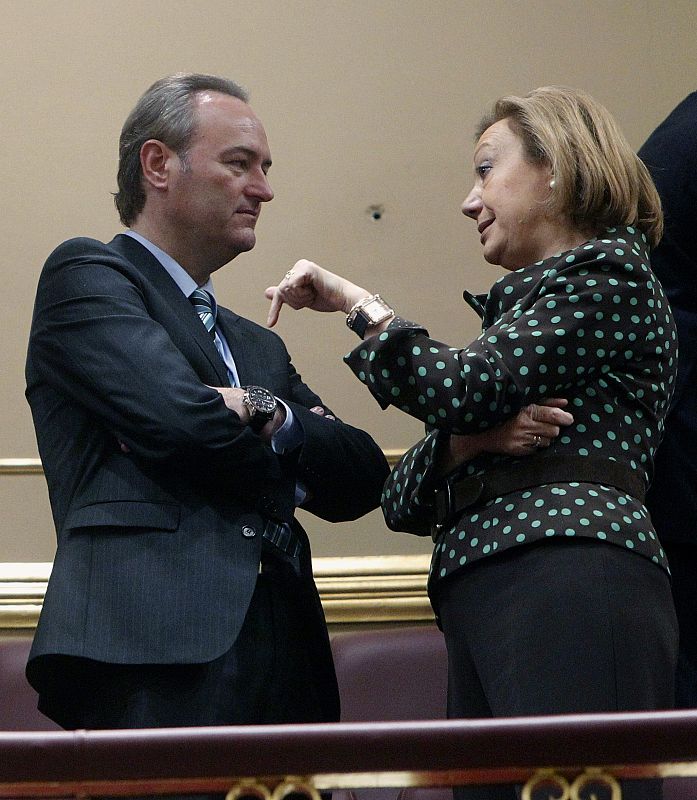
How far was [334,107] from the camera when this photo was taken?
14.1 ft

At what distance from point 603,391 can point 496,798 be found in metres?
0.60

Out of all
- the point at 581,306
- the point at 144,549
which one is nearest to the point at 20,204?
the point at 144,549

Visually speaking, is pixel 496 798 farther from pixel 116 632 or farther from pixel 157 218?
pixel 157 218

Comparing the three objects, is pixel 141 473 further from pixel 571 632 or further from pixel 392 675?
pixel 392 675

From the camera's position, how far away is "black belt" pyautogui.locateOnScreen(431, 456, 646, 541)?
1.99 meters

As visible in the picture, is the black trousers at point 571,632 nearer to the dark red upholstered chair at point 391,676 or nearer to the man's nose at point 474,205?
the man's nose at point 474,205

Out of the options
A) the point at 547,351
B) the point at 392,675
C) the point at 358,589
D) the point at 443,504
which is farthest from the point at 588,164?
the point at 358,589

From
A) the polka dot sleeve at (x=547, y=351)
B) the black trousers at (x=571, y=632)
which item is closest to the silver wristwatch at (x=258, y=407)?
the polka dot sleeve at (x=547, y=351)

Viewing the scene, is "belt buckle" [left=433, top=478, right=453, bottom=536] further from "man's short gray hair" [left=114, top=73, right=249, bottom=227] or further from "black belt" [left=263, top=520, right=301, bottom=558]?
"man's short gray hair" [left=114, top=73, right=249, bottom=227]

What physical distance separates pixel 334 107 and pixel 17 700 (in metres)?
2.03

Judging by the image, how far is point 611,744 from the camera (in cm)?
170

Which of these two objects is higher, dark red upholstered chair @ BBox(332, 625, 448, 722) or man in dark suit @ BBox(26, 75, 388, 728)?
man in dark suit @ BBox(26, 75, 388, 728)

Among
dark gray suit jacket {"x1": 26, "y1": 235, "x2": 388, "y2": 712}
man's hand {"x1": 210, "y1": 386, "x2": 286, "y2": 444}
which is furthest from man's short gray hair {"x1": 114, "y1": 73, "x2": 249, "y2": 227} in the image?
man's hand {"x1": 210, "y1": 386, "x2": 286, "y2": 444}

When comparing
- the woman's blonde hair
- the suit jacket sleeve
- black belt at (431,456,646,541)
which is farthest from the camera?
the suit jacket sleeve
